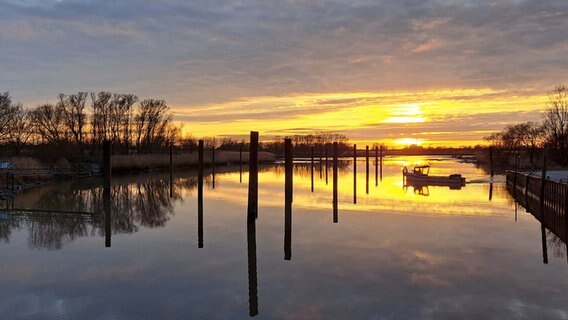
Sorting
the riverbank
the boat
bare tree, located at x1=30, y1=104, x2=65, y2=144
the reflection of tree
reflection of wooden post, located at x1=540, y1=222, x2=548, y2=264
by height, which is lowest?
reflection of wooden post, located at x1=540, y1=222, x2=548, y2=264

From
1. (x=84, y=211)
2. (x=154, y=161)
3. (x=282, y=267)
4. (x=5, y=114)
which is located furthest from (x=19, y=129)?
(x=282, y=267)

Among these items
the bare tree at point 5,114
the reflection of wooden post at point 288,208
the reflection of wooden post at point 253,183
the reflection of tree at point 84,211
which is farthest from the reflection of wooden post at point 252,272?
the bare tree at point 5,114

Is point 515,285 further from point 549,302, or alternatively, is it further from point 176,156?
point 176,156

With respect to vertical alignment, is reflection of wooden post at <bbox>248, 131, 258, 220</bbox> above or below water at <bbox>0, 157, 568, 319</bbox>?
above

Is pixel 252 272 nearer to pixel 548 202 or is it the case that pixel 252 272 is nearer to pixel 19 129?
pixel 548 202

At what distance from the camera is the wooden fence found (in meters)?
16.7

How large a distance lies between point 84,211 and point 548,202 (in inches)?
801

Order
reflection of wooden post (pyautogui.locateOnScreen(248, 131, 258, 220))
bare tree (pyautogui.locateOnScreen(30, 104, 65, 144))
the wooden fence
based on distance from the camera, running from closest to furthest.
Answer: reflection of wooden post (pyautogui.locateOnScreen(248, 131, 258, 220)) < the wooden fence < bare tree (pyautogui.locateOnScreen(30, 104, 65, 144))

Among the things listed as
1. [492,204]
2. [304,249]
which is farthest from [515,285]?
[492,204]

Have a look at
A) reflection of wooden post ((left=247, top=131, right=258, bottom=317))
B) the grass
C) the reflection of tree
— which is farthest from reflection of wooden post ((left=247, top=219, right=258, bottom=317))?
the grass

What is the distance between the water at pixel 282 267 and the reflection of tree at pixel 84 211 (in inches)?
4.4

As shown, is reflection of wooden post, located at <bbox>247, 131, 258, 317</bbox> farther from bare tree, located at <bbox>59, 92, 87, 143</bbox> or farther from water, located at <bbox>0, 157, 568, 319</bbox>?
bare tree, located at <bbox>59, 92, 87, 143</bbox>

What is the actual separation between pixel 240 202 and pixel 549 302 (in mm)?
18450

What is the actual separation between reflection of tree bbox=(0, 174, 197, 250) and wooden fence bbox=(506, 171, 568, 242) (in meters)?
14.2
